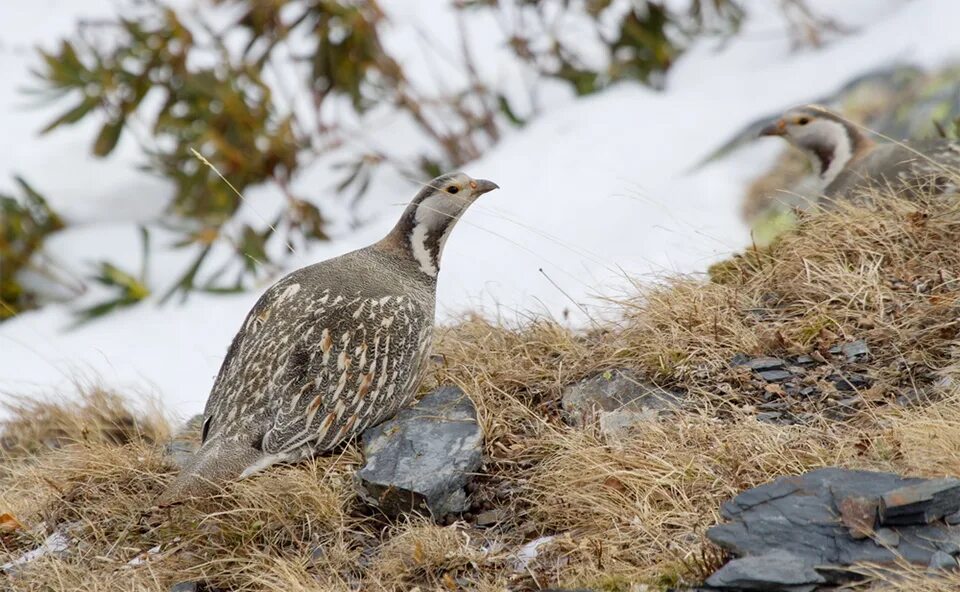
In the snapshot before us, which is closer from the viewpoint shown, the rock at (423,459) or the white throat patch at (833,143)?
the rock at (423,459)

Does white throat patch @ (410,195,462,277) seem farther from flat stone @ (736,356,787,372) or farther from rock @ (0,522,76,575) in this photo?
rock @ (0,522,76,575)

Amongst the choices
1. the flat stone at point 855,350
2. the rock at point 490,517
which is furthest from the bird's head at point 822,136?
the rock at point 490,517

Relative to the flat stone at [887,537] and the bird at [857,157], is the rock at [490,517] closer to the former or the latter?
the flat stone at [887,537]

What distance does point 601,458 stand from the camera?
4.89 metres

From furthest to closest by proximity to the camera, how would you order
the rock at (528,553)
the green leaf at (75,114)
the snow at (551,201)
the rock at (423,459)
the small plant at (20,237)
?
the small plant at (20,237)
the green leaf at (75,114)
the snow at (551,201)
the rock at (423,459)
the rock at (528,553)

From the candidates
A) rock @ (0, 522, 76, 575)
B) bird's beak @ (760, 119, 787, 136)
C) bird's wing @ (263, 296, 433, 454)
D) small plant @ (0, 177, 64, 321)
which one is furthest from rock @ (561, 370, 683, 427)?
small plant @ (0, 177, 64, 321)

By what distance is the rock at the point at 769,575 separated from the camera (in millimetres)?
3809

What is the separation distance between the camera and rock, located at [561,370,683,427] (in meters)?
5.36

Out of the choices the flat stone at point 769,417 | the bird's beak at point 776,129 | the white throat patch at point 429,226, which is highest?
the white throat patch at point 429,226

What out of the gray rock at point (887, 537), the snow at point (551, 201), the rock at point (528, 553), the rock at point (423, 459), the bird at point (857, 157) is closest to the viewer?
the gray rock at point (887, 537)

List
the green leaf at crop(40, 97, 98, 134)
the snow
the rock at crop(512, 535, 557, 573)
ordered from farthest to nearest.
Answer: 1. the green leaf at crop(40, 97, 98, 134)
2. the snow
3. the rock at crop(512, 535, 557, 573)

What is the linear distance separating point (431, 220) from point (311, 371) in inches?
43.2

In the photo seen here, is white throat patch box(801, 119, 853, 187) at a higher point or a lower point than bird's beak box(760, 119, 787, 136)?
lower

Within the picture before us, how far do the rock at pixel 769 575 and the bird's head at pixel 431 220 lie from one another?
8.11ft
